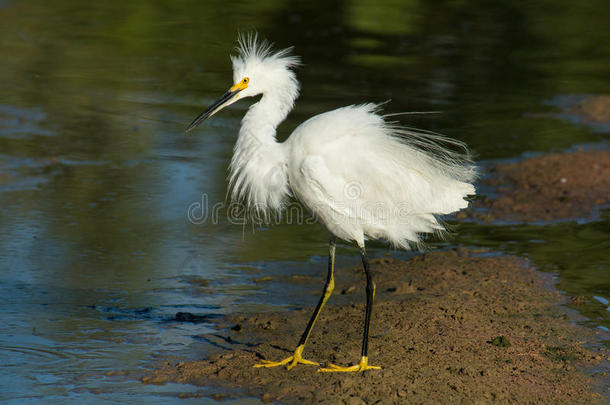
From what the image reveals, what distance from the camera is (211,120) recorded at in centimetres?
956

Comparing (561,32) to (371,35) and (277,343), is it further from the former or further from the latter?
(277,343)

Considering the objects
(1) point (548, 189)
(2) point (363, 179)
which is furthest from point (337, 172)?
(1) point (548, 189)

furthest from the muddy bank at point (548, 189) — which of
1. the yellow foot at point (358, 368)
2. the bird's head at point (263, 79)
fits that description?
the yellow foot at point (358, 368)

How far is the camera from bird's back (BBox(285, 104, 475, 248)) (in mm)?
4551

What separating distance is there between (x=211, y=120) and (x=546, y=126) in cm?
384

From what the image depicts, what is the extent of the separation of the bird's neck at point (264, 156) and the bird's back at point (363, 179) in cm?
9

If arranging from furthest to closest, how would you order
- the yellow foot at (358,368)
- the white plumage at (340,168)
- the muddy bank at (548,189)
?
the muddy bank at (548,189) < the white plumage at (340,168) < the yellow foot at (358,368)

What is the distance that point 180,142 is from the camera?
883 centimetres

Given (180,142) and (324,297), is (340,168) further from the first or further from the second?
(180,142)

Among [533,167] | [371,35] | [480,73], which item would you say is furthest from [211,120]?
[371,35]

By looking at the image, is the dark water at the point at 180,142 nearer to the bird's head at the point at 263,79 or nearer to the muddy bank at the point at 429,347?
the muddy bank at the point at 429,347

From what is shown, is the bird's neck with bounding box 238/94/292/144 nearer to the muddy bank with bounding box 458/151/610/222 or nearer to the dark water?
the dark water

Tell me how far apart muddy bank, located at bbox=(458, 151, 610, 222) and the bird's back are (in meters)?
2.30

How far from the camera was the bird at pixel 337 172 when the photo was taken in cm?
456
